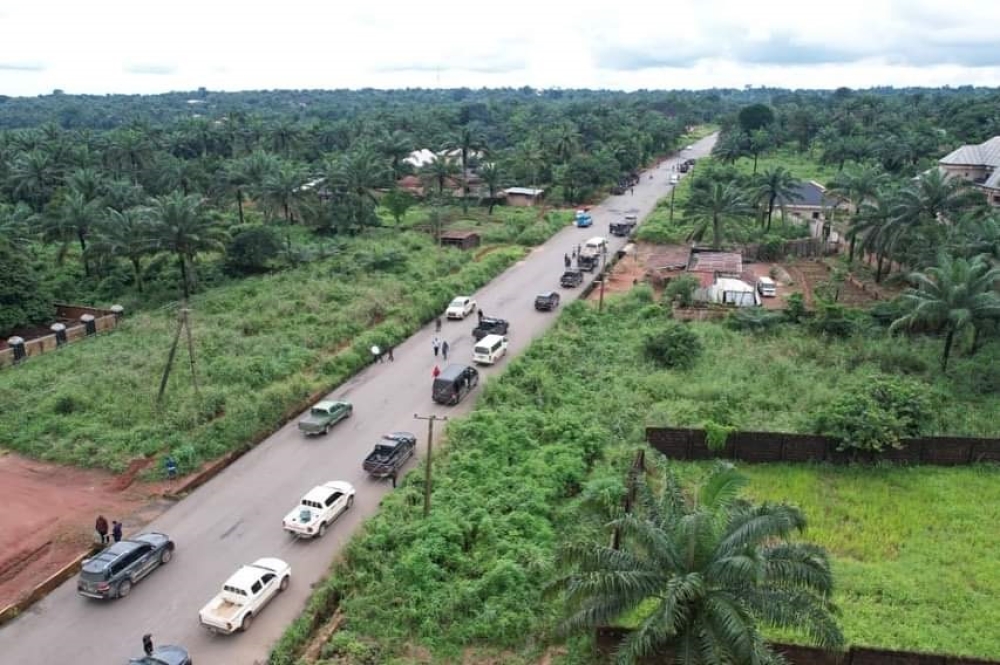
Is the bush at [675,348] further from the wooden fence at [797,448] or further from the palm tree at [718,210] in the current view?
the palm tree at [718,210]

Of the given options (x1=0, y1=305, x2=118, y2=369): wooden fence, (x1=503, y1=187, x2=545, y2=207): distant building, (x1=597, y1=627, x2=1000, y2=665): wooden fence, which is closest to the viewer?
(x1=597, y1=627, x2=1000, y2=665): wooden fence

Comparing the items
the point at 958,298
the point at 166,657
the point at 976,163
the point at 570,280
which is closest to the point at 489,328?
the point at 570,280

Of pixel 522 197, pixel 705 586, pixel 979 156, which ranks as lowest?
pixel 705 586

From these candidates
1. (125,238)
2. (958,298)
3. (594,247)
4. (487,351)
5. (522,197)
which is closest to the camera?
(958,298)

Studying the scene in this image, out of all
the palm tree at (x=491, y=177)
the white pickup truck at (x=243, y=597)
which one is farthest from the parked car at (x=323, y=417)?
the palm tree at (x=491, y=177)

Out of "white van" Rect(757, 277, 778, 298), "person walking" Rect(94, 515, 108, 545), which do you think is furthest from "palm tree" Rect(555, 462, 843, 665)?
"white van" Rect(757, 277, 778, 298)

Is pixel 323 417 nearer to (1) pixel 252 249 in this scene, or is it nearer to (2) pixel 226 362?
(2) pixel 226 362

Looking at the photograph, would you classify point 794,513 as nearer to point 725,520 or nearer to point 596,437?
point 725,520

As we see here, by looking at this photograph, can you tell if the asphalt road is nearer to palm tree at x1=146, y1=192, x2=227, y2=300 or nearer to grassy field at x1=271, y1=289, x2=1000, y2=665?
grassy field at x1=271, y1=289, x2=1000, y2=665
